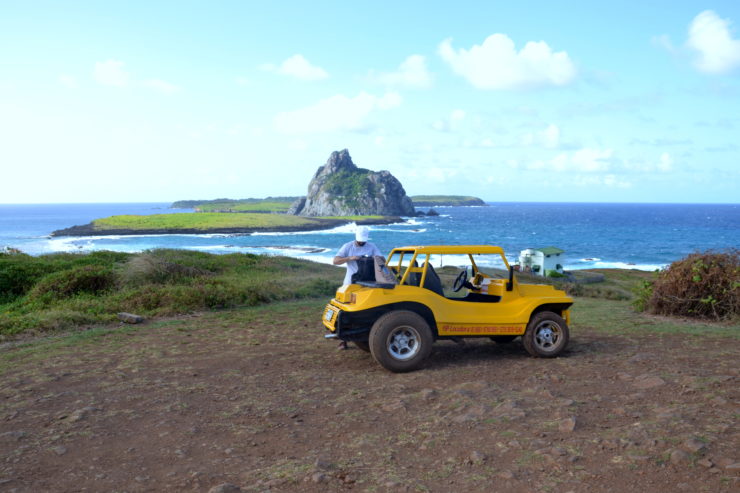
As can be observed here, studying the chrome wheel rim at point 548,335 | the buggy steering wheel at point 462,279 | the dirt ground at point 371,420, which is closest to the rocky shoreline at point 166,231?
the dirt ground at point 371,420

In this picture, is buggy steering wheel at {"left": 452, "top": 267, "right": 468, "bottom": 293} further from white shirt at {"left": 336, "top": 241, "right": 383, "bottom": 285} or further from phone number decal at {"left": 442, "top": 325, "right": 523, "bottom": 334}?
white shirt at {"left": 336, "top": 241, "right": 383, "bottom": 285}

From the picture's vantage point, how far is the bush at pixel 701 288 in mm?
12344

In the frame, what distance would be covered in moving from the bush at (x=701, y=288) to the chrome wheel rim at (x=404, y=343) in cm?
778

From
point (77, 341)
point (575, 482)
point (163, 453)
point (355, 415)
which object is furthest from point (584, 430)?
point (77, 341)

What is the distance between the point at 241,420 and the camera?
6.20 metres

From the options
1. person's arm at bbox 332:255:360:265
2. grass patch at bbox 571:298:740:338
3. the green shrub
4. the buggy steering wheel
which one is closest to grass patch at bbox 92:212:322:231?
the green shrub

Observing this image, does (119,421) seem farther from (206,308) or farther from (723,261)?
(723,261)

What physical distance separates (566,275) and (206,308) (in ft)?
120

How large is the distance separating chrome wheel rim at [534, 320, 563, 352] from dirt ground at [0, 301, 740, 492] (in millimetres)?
354

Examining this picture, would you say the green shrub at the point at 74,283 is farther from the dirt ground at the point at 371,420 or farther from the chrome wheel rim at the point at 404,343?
the chrome wheel rim at the point at 404,343

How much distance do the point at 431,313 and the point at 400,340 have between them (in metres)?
0.63

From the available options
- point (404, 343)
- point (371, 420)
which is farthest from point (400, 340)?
point (371, 420)

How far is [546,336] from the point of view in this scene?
899 centimetres

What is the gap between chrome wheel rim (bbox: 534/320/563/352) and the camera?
29.3 feet
